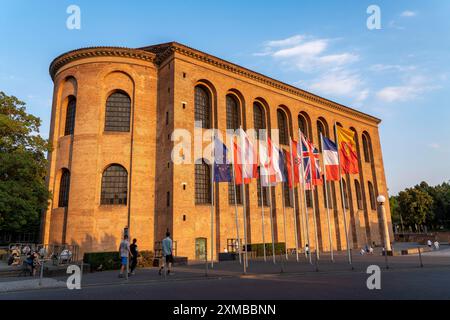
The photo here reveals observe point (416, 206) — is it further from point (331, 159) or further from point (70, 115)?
point (70, 115)

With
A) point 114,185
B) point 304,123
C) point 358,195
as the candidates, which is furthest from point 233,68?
point 358,195

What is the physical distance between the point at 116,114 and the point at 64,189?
816 cm

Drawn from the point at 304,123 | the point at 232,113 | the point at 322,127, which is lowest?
the point at 232,113

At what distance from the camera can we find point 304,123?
1512 inches

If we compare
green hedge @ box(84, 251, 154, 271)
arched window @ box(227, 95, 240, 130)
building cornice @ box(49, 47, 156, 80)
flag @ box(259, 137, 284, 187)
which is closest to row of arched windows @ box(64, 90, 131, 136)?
building cornice @ box(49, 47, 156, 80)

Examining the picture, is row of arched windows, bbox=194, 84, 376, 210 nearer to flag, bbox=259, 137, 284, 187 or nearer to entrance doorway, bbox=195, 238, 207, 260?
entrance doorway, bbox=195, 238, 207, 260

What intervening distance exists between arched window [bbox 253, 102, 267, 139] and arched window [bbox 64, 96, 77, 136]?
1835 centimetres

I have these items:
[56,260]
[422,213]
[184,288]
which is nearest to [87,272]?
[56,260]

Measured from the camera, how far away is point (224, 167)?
17.4 m

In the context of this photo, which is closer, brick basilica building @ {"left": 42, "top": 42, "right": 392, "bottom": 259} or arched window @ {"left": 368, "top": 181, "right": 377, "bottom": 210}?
brick basilica building @ {"left": 42, "top": 42, "right": 392, "bottom": 259}

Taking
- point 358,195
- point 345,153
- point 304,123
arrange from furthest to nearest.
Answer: point 358,195 → point 304,123 → point 345,153

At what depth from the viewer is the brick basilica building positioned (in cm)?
2456
